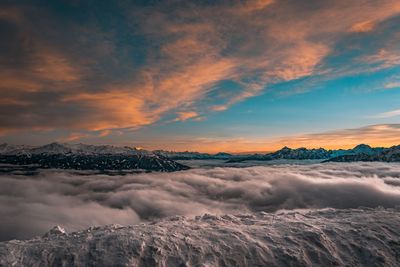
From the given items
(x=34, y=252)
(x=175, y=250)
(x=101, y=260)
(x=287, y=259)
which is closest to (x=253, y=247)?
(x=287, y=259)

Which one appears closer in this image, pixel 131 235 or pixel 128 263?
pixel 128 263

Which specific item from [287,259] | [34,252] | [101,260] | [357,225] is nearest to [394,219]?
[357,225]

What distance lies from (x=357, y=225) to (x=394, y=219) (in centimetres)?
587

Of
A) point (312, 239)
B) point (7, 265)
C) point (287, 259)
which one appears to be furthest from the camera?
point (312, 239)

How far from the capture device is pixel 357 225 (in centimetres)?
3266

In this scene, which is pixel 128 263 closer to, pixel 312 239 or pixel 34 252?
pixel 34 252

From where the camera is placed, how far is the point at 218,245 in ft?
88.0

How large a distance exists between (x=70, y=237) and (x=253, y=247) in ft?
56.6

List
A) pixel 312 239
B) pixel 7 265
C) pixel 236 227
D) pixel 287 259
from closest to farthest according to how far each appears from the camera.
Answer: pixel 7 265 < pixel 287 259 < pixel 312 239 < pixel 236 227

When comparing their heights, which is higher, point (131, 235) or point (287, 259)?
point (131, 235)

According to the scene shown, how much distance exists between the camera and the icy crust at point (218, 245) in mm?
23734

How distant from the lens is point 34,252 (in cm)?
2391

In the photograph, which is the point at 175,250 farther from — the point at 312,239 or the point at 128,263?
the point at 312,239

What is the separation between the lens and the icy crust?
77.9ft
